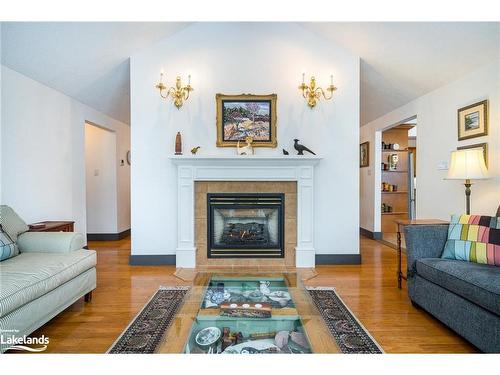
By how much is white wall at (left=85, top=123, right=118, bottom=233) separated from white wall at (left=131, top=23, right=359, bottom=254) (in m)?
1.71

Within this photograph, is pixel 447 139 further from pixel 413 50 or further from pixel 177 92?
pixel 177 92

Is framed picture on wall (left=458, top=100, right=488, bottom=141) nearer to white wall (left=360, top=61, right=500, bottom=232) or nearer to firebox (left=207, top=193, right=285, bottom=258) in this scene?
white wall (left=360, top=61, right=500, bottom=232)

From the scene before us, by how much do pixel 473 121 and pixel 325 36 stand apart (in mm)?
2050

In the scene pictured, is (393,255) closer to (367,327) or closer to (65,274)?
(367,327)

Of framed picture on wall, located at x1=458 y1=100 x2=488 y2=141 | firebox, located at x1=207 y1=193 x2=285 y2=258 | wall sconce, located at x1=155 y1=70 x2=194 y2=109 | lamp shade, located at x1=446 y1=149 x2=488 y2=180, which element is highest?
wall sconce, located at x1=155 y1=70 x2=194 y2=109

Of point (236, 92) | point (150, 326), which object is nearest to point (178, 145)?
point (236, 92)

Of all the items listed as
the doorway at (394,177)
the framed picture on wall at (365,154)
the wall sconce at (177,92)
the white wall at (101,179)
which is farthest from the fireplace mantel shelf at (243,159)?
the doorway at (394,177)

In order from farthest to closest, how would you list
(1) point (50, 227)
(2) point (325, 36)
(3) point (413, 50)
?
(2) point (325, 36), (3) point (413, 50), (1) point (50, 227)

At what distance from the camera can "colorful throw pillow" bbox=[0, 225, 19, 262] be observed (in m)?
2.27

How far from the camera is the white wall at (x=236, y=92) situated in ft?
12.6

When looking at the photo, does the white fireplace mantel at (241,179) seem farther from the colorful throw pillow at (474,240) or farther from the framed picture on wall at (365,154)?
the framed picture on wall at (365,154)

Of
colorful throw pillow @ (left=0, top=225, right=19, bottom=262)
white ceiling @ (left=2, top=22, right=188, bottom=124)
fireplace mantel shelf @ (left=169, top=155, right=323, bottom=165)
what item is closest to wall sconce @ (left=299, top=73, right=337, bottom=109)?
fireplace mantel shelf @ (left=169, top=155, right=323, bottom=165)

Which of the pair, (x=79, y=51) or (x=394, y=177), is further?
(x=394, y=177)

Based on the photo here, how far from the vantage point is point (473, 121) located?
10.3 ft
